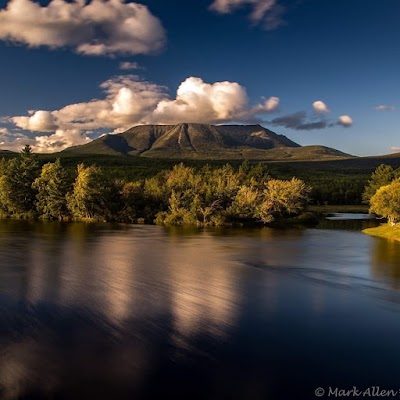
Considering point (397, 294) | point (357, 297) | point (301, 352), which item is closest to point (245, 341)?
point (301, 352)

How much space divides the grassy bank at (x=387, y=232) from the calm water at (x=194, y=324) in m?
20.7

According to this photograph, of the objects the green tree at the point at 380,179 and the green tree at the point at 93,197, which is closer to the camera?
the green tree at the point at 93,197

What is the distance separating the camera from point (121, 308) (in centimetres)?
2527

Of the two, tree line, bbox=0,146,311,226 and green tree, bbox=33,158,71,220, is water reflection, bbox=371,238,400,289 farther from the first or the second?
green tree, bbox=33,158,71,220

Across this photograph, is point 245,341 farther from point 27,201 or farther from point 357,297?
point 27,201

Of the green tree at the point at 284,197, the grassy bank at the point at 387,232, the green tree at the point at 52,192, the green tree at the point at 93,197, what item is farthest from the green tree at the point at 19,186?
the grassy bank at the point at 387,232

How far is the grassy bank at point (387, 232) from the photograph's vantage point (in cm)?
6575

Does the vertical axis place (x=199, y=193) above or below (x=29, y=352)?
above

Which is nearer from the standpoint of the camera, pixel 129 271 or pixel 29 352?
pixel 29 352

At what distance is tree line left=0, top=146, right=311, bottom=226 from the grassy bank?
19191 millimetres

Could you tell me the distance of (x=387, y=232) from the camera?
69.0 m

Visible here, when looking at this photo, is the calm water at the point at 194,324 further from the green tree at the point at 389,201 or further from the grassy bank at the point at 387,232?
the green tree at the point at 389,201

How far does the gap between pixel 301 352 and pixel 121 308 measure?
10.4m

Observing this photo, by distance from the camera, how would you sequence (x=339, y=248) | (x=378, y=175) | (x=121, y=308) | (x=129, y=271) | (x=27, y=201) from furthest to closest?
(x=378, y=175), (x=27, y=201), (x=339, y=248), (x=129, y=271), (x=121, y=308)
